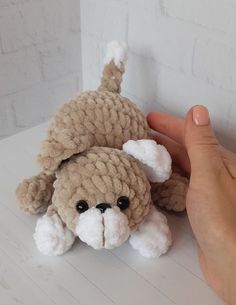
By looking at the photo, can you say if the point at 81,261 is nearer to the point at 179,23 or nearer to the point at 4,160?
the point at 4,160

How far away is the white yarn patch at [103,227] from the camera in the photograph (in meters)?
0.55

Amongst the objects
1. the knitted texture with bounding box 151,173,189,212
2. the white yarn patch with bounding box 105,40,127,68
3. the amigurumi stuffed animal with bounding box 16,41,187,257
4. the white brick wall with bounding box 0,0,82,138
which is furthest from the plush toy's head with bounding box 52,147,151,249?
the white brick wall with bounding box 0,0,82,138

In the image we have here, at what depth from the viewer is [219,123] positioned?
812mm

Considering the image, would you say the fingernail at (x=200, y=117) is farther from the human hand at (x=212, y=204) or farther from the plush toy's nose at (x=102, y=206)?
the plush toy's nose at (x=102, y=206)

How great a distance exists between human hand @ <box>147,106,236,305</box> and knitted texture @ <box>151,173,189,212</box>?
8 centimetres

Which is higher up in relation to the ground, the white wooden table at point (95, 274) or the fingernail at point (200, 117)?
the fingernail at point (200, 117)

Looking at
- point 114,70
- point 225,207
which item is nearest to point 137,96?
point 114,70

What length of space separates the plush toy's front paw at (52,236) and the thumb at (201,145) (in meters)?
0.20

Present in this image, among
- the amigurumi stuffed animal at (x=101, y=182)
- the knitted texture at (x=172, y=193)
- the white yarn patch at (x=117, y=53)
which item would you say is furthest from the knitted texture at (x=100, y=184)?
the white yarn patch at (x=117, y=53)

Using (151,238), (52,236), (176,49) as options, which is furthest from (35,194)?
(176,49)

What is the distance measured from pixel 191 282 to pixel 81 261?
16cm

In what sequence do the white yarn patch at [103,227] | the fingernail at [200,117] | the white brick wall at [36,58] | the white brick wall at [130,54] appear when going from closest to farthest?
the white yarn patch at [103,227]
the fingernail at [200,117]
the white brick wall at [130,54]
the white brick wall at [36,58]

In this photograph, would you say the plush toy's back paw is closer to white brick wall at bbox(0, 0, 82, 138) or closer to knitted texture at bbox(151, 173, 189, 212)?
knitted texture at bbox(151, 173, 189, 212)

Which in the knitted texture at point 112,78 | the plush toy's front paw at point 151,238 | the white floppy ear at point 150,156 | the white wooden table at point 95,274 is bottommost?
the white wooden table at point 95,274
